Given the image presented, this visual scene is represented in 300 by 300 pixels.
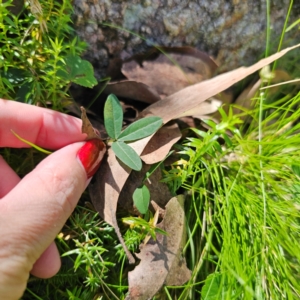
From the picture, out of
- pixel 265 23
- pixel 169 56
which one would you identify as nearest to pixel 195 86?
pixel 169 56

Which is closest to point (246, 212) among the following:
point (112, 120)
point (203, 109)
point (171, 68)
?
point (203, 109)

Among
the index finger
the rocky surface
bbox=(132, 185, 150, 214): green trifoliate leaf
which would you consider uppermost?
the rocky surface

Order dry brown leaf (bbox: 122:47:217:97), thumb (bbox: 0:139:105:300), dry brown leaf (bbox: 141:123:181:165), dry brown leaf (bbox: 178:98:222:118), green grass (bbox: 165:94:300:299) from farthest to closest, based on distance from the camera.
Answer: dry brown leaf (bbox: 122:47:217:97) < dry brown leaf (bbox: 178:98:222:118) < dry brown leaf (bbox: 141:123:181:165) < green grass (bbox: 165:94:300:299) < thumb (bbox: 0:139:105:300)

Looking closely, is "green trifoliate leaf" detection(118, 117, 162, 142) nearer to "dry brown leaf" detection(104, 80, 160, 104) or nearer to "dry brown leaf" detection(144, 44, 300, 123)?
"dry brown leaf" detection(144, 44, 300, 123)

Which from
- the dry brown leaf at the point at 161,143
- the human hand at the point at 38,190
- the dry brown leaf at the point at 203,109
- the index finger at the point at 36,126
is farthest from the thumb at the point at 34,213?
the dry brown leaf at the point at 203,109

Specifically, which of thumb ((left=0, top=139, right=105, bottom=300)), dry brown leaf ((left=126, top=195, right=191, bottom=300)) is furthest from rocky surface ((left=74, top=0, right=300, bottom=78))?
dry brown leaf ((left=126, top=195, right=191, bottom=300))

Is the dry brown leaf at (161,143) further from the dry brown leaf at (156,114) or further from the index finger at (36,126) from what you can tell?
the index finger at (36,126)
